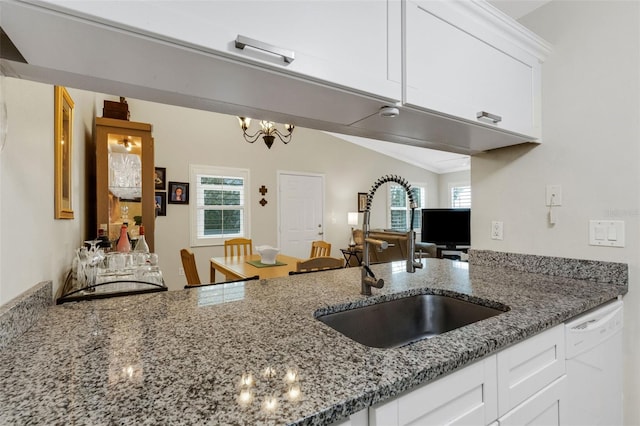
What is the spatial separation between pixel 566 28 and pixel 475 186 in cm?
87

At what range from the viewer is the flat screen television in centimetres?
552

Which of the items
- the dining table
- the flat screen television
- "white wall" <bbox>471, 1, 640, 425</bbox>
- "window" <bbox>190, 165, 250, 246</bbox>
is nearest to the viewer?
"white wall" <bbox>471, 1, 640, 425</bbox>

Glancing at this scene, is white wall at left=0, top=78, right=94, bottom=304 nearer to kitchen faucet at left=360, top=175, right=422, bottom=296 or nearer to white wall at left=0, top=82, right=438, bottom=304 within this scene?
white wall at left=0, top=82, right=438, bottom=304

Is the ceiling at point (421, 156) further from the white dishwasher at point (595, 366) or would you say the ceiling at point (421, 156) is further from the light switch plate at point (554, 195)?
the white dishwasher at point (595, 366)

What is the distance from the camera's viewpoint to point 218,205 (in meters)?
4.87

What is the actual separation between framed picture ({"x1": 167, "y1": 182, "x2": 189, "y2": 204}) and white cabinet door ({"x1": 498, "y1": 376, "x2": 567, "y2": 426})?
4638mm

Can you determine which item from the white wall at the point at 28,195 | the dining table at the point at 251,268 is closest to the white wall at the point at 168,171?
the white wall at the point at 28,195

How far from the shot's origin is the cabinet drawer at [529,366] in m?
0.81

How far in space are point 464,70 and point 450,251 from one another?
544cm

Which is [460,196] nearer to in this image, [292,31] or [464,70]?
[464,70]

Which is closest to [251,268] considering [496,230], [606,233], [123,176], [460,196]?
[123,176]

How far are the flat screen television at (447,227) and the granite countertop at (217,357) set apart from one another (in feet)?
15.1

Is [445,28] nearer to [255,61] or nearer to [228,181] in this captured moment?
[255,61]

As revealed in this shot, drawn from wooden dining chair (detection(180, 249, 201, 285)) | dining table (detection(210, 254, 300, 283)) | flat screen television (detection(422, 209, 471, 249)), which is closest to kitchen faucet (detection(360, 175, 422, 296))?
dining table (detection(210, 254, 300, 283))
